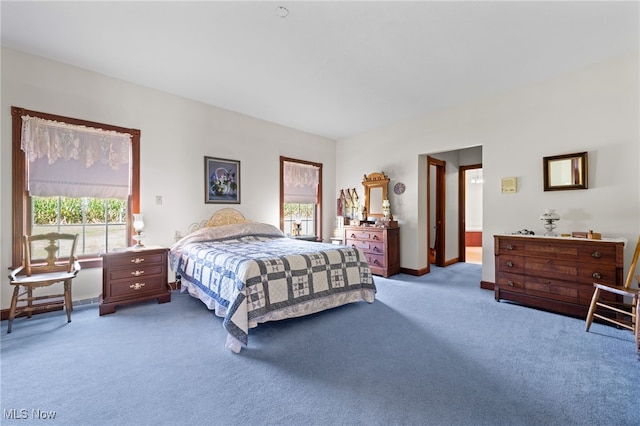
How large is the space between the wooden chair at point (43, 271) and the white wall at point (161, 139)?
23 cm

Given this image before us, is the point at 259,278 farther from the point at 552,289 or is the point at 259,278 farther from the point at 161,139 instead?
the point at 552,289

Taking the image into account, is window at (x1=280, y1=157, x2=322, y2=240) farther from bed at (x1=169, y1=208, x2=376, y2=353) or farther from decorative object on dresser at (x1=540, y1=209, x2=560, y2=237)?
decorative object on dresser at (x1=540, y1=209, x2=560, y2=237)

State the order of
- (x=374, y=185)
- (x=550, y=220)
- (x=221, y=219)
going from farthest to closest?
(x=374, y=185) → (x=221, y=219) → (x=550, y=220)

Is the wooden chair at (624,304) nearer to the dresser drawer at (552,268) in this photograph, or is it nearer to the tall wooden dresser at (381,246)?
the dresser drawer at (552,268)

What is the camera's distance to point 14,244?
3.09 m

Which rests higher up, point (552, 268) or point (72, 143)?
point (72, 143)

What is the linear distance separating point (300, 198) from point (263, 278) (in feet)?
11.3

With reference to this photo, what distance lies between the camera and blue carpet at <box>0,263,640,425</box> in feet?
5.36

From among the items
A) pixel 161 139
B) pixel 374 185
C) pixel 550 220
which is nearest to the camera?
pixel 550 220

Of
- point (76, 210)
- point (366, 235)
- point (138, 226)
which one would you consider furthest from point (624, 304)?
point (76, 210)

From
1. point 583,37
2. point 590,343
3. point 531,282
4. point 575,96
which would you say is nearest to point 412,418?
point 590,343

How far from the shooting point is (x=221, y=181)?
187 inches

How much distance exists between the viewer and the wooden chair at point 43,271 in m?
2.81

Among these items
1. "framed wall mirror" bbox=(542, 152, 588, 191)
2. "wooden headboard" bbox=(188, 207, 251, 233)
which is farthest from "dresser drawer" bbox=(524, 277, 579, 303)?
"wooden headboard" bbox=(188, 207, 251, 233)
